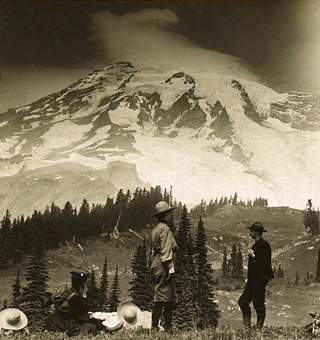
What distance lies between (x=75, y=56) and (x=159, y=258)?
56.0 metres

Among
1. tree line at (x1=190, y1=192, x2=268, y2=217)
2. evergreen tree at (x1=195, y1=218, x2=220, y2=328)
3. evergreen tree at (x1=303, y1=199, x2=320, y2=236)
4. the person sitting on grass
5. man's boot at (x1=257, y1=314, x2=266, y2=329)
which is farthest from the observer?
tree line at (x1=190, y1=192, x2=268, y2=217)

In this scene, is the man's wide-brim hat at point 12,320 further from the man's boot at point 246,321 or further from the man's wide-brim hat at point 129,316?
the man's boot at point 246,321

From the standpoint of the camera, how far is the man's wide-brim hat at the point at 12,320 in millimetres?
12203

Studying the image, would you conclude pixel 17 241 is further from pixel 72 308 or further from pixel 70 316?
pixel 72 308

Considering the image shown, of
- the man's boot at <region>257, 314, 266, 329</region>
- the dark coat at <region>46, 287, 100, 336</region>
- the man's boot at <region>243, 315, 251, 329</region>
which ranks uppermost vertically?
the dark coat at <region>46, 287, 100, 336</region>

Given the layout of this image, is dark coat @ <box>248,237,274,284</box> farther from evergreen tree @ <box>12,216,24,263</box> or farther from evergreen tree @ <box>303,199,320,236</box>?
evergreen tree @ <box>303,199,320,236</box>

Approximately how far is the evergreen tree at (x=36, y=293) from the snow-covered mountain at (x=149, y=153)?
4087 cm

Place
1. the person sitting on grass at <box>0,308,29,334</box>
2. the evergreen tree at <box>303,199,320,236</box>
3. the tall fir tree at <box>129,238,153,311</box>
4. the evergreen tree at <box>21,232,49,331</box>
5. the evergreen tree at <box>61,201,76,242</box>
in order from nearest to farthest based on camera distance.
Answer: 1. the person sitting on grass at <box>0,308,29,334</box>
2. the evergreen tree at <box>21,232,49,331</box>
3. the tall fir tree at <box>129,238,153,311</box>
4. the evergreen tree at <box>61,201,76,242</box>
5. the evergreen tree at <box>303,199,320,236</box>

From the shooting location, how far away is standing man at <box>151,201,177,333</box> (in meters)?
9.32

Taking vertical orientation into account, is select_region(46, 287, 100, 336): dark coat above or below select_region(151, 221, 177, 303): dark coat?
below

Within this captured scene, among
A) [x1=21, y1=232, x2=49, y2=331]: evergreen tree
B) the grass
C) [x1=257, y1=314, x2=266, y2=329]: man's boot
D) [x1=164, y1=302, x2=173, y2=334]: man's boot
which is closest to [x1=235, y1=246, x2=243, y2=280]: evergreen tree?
[x1=21, y1=232, x2=49, y2=331]: evergreen tree

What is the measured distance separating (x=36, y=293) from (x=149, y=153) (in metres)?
92.6

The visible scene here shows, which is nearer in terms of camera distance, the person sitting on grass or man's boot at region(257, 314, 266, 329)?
man's boot at region(257, 314, 266, 329)

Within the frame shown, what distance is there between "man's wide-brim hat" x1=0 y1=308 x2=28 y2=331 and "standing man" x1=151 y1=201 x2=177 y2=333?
4.57m
